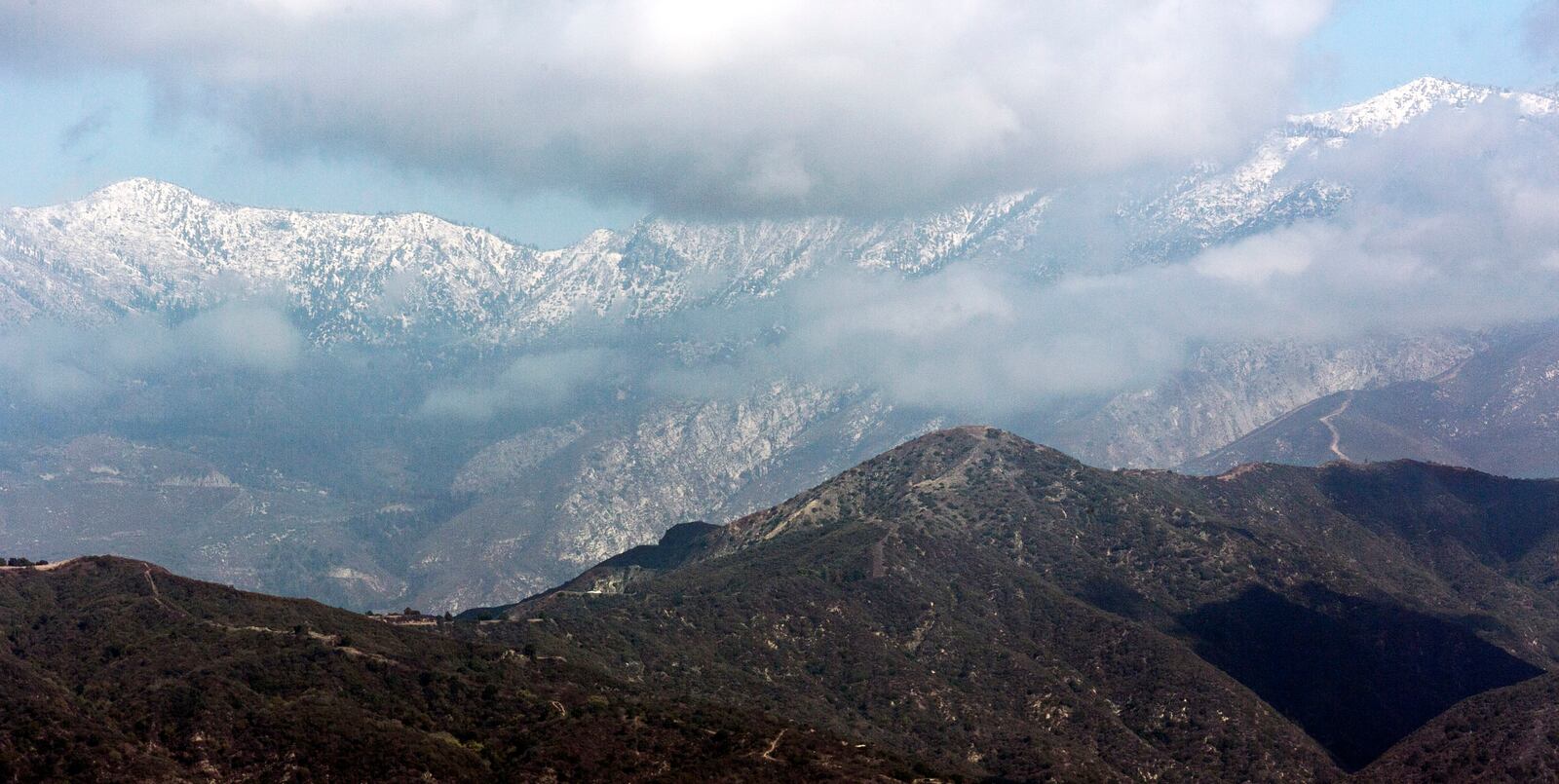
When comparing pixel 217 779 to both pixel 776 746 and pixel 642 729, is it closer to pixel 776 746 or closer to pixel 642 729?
pixel 642 729

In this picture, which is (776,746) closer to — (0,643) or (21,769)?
(21,769)

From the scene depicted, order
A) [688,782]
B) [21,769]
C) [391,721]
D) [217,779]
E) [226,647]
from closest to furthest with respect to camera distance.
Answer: [21,769], [217,779], [688,782], [391,721], [226,647]

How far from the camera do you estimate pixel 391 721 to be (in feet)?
602

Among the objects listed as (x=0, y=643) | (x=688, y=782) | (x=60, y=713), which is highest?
(x=0, y=643)

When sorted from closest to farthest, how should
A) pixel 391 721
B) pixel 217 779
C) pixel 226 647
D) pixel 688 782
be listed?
1. pixel 217 779
2. pixel 688 782
3. pixel 391 721
4. pixel 226 647

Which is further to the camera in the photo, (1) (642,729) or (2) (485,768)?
(1) (642,729)

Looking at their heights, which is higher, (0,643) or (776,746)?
(0,643)

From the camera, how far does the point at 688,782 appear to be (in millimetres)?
171125

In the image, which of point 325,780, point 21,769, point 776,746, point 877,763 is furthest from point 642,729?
point 21,769

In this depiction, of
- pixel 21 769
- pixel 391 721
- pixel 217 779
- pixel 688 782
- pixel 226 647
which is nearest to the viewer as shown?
pixel 21 769

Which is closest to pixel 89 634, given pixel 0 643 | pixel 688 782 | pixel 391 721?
pixel 0 643

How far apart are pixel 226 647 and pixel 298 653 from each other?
1000cm

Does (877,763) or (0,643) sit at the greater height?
(0,643)

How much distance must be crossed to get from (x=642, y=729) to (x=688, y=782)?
22.5m
